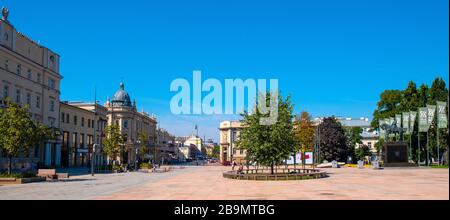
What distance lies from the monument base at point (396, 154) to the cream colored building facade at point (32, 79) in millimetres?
45465

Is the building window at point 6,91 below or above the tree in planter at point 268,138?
above

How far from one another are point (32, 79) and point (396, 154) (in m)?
48.9

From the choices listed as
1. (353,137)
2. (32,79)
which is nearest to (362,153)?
(353,137)

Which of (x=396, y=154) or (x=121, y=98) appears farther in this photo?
(x=121, y=98)

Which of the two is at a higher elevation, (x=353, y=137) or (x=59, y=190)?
(x=353, y=137)

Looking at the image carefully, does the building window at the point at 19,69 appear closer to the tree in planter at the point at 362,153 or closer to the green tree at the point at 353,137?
the green tree at the point at 353,137

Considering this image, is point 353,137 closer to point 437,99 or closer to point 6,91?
point 437,99

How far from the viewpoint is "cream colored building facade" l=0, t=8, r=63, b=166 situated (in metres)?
55.0

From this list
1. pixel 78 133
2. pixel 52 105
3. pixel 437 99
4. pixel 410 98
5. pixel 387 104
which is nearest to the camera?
pixel 52 105

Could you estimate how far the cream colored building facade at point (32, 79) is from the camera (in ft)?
180

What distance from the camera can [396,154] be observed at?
64562 mm

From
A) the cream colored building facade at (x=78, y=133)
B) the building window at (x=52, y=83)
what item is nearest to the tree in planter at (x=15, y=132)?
the building window at (x=52, y=83)
